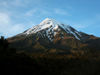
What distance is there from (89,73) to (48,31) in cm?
17551

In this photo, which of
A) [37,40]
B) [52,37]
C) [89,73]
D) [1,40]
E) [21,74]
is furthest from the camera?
[52,37]

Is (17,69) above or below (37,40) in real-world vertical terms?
below

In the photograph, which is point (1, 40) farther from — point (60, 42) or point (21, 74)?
point (60, 42)

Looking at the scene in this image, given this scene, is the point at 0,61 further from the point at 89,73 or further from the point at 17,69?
the point at 89,73

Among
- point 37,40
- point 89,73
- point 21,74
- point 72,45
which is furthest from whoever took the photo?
point 37,40

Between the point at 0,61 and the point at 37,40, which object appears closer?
the point at 0,61

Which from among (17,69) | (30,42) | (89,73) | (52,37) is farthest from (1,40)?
(52,37)

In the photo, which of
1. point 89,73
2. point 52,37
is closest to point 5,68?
point 89,73

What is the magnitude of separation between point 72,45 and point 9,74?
125 metres

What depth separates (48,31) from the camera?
187 m

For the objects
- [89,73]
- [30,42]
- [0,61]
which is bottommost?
[89,73]

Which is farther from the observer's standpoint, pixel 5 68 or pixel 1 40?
pixel 1 40

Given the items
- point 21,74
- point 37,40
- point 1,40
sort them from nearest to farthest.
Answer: point 21,74
point 1,40
point 37,40

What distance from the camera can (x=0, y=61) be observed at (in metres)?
12.6
